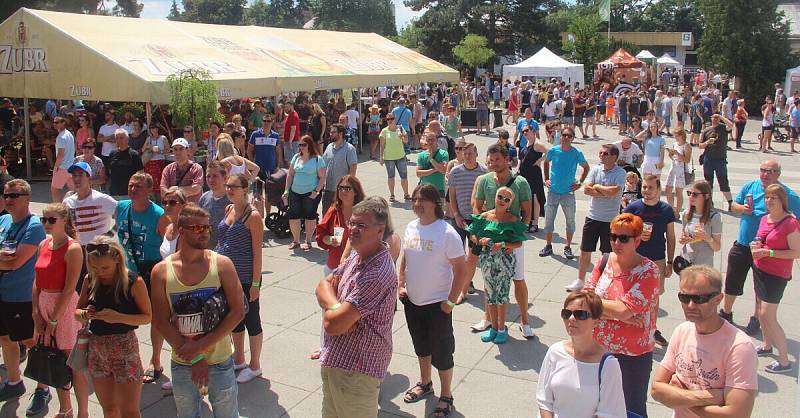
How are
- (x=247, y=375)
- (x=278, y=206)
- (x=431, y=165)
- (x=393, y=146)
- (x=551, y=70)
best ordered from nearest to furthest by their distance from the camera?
(x=247, y=375)
(x=431, y=165)
(x=278, y=206)
(x=393, y=146)
(x=551, y=70)

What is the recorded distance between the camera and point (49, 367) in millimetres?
4539

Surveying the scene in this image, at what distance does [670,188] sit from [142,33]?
1167 cm

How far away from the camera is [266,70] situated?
52.8 feet

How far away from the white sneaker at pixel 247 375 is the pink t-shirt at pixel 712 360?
3.28 meters

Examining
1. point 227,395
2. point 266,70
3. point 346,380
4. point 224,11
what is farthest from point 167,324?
point 224,11

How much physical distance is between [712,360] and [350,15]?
103829 mm

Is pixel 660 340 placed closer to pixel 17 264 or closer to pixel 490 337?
pixel 490 337

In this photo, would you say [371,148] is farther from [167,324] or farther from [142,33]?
[167,324]

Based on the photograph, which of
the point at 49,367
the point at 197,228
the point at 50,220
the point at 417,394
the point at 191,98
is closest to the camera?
the point at 197,228

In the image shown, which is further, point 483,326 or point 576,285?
point 576,285

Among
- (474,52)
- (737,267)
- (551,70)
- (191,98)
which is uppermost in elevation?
(474,52)

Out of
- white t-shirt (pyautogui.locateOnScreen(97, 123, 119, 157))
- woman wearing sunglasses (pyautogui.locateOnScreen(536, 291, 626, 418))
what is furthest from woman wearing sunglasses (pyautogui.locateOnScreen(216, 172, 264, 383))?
white t-shirt (pyautogui.locateOnScreen(97, 123, 119, 157))

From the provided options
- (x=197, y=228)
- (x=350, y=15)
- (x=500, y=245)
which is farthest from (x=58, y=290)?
(x=350, y=15)

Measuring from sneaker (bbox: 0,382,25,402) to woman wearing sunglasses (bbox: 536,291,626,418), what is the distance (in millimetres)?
4104
